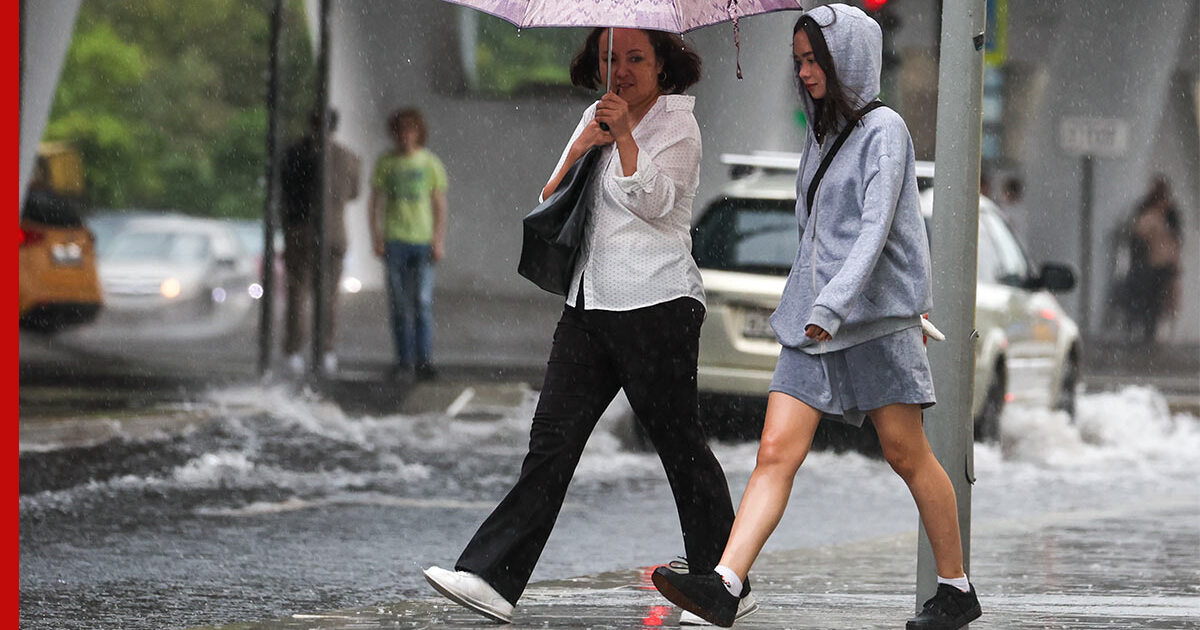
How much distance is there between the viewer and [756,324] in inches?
453

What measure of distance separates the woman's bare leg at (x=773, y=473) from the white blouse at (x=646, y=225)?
54cm

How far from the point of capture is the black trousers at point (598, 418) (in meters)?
5.49

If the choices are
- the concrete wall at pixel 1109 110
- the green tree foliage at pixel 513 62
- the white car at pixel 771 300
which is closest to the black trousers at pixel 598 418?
the white car at pixel 771 300

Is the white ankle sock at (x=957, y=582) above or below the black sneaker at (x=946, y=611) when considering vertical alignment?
above

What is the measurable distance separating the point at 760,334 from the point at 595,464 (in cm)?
128

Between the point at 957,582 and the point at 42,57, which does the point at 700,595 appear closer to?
the point at 957,582

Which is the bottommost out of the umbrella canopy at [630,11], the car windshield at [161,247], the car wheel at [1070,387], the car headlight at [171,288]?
the car wheel at [1070,387]

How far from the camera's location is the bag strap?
5152 mm

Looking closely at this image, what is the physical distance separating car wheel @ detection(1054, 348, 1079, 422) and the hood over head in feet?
29.7

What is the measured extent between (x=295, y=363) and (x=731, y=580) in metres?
12.5

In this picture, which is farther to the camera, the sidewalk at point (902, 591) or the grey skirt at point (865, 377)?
the sidewalk at point (902, 591)

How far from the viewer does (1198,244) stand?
23000mm

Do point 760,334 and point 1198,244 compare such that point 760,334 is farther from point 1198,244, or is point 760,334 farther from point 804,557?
point 1198,244

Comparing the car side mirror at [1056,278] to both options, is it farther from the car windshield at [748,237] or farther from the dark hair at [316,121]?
the dark hair at [316,121]
